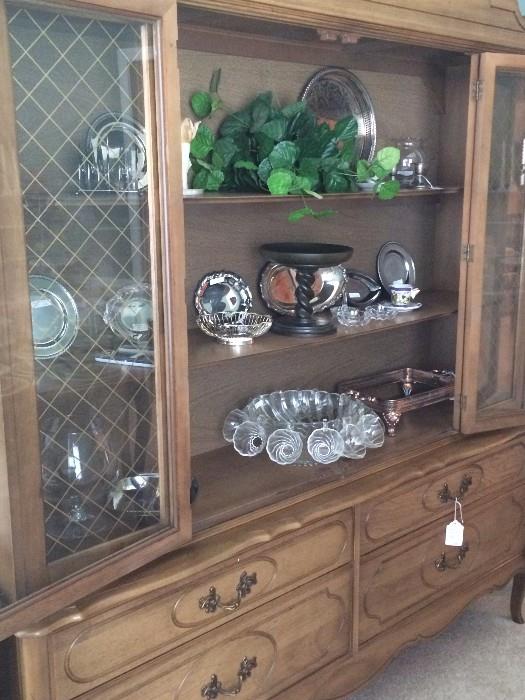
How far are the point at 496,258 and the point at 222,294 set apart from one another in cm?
74

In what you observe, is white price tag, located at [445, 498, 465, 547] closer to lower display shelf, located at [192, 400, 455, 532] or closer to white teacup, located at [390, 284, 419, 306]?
lower display shelf, located at [192, 400, 455, 532]

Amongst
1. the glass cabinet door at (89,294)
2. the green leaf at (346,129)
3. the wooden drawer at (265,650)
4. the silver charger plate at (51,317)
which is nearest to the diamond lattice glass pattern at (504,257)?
the green leaf at (346,129)

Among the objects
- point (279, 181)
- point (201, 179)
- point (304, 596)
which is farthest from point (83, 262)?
point (304, 596)

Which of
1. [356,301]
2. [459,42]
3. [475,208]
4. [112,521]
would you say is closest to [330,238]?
[356,301]

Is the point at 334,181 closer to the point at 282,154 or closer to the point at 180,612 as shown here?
the point at 282,154

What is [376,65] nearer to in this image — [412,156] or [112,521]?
[412,156]

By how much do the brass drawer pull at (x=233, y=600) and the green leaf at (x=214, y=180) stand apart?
2.62ft

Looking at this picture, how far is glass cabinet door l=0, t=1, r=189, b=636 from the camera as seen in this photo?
3.72ft

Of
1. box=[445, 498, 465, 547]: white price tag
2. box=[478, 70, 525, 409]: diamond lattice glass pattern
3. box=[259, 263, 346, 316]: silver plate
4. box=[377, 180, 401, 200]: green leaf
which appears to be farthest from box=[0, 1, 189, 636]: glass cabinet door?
box=[478, 70, 525, 409]: diamond lattice glass pattern

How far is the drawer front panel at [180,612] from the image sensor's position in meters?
1.30

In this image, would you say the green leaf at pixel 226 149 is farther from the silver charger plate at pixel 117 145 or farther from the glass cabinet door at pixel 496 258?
the glass cabinet door at pixel 496 258

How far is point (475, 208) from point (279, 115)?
0.53 metres

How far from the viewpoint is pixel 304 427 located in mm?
1873

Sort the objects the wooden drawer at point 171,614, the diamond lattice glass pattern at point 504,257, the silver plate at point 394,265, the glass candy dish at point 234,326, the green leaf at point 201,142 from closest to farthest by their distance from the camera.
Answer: the wooden drawer at point 171,614, the green leaf at point 201,142, the glass candy dish at point 234,326, the diamond lattice glass pattern at point 504,257, the silver plate at point 394,265
